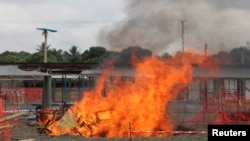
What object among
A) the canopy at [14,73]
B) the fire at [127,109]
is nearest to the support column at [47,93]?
the canopy at [14,73]

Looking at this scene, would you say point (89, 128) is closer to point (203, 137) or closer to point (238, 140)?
point (203, 137)

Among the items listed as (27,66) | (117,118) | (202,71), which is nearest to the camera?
(117,118)

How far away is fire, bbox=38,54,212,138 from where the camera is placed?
58.7ft

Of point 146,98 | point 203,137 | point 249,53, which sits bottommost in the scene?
point 203,137

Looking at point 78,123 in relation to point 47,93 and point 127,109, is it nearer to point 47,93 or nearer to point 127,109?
point 127,109

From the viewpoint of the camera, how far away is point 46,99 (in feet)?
102

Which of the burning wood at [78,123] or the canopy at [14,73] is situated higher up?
the canopy at [14,73]

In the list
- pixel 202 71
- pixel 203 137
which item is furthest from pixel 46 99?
pixel 203 137

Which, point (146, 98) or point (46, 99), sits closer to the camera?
point (146, 98)

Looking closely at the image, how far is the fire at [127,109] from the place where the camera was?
58.7ft

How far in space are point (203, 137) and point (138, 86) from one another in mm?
3721

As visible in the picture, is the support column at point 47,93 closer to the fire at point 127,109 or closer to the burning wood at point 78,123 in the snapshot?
the fire at point 127,109

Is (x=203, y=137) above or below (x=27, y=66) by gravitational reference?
below

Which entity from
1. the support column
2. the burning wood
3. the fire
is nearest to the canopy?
the support column
